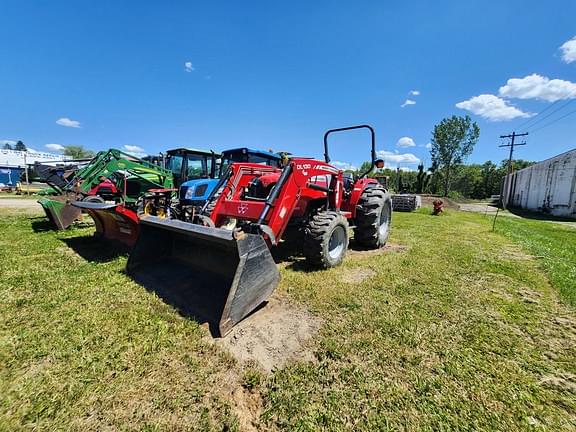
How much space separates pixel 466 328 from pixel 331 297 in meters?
1.38

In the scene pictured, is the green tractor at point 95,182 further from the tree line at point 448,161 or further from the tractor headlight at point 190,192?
the tree line at point 448,161

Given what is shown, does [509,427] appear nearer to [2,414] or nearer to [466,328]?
[466,328]

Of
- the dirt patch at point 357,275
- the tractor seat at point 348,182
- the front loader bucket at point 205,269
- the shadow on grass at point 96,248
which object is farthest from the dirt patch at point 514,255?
the shadow on grass at point 96,248

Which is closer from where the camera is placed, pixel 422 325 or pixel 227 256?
pixel 422 325

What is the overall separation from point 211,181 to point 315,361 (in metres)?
5.71

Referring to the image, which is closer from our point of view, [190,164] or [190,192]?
[190,192]

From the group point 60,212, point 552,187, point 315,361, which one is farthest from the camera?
point 552,187

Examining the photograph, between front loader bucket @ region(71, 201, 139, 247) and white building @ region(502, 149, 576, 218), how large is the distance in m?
22.7

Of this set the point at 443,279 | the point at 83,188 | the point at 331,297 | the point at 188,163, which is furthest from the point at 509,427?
the point at 188,163

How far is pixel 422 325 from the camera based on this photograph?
2740 mm

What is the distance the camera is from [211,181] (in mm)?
7059

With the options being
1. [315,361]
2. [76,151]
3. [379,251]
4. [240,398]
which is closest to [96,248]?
[240,398]

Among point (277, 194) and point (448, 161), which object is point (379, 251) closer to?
point (277, 194)

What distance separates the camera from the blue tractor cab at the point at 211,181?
6598mm
